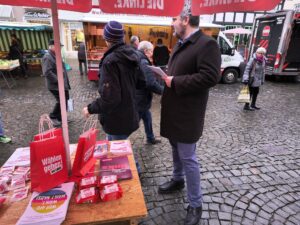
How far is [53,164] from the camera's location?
60.0 inches

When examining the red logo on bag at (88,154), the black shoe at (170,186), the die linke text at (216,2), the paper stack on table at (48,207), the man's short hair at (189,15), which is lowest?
the black shoe at (170,186)

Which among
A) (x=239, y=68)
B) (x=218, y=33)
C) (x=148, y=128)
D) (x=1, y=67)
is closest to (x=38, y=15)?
(x=1, y=67)

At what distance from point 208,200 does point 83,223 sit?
1.81 meters

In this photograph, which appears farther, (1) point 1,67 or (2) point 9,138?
(1) point 1,67

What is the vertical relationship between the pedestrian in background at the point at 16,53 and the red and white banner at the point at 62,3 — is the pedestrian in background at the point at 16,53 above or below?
below

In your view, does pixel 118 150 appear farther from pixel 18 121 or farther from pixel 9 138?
pixel 18 121

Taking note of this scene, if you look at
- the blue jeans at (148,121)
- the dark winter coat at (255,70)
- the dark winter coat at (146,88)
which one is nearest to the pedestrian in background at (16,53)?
the blue jeans at (148,121)

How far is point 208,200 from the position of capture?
107 inches

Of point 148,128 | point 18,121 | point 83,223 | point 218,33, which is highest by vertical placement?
point 218,33

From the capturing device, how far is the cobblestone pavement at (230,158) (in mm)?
2559

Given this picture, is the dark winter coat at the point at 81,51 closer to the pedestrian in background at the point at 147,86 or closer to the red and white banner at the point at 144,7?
the pedestrian in background at the point at 147,86

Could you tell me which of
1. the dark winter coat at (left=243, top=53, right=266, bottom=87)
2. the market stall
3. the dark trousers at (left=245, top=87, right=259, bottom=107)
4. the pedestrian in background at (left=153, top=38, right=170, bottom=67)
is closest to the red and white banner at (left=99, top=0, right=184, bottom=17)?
the dark winter coat at (left=243, top=53, right=266, bottom=87)

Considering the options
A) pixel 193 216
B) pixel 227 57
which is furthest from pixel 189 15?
pixel 227 57

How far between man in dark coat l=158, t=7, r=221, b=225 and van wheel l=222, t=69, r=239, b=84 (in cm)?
828
